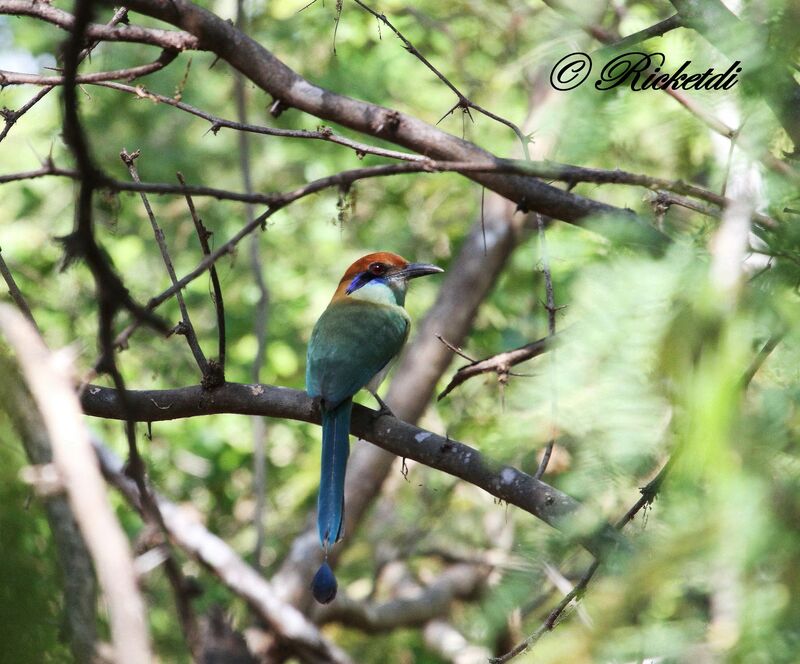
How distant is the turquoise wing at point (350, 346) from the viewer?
3609 mm

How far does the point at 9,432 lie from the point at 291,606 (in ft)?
15.5

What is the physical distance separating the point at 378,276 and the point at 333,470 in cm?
170

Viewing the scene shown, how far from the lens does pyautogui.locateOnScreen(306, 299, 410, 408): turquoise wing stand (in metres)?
3.61

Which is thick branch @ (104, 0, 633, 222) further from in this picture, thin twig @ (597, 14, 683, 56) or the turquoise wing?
the turquoise wing

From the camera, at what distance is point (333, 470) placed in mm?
3506

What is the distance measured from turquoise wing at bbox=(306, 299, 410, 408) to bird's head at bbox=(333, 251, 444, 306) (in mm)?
227

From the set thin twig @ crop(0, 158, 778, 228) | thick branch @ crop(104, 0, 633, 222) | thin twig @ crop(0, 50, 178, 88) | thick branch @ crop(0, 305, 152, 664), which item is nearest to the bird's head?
thick branch @ crop(104, 0, 633, 222)

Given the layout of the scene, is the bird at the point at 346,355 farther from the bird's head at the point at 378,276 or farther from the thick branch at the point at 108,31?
the thick branch at the point at 108,31

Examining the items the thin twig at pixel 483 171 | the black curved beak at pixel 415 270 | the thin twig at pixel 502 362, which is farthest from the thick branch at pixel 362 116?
the black curved beak at pixel 415 270

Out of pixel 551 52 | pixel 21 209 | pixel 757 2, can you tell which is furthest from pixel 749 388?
pixel 21 209

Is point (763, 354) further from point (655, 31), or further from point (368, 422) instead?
point (368, 422)

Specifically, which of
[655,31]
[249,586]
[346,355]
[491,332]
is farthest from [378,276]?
[655,31]

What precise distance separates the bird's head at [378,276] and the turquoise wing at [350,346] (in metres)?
0.23

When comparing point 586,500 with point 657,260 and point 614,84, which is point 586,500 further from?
point 614,84
